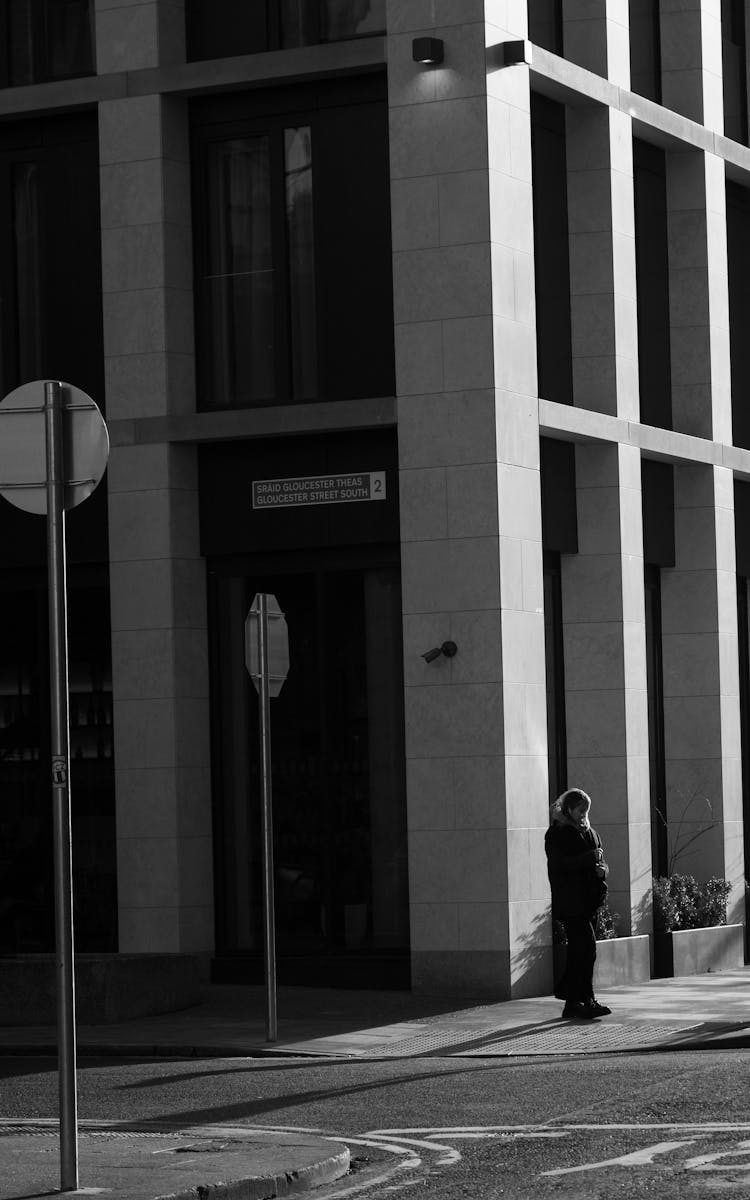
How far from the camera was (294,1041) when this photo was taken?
615 inches

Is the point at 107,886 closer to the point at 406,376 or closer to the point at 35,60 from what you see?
the point at 406,376

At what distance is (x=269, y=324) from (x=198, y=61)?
2500 millimetres

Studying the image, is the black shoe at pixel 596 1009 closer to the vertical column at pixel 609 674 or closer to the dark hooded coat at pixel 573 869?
the dark hooded coat at pixel 573 869

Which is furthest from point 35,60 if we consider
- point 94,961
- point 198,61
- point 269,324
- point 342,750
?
point 94,961

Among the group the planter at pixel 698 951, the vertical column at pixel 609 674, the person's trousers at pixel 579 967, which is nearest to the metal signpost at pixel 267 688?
the person's trousers at pixel 579 967

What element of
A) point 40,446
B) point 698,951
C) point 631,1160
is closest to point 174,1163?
point 631,1160

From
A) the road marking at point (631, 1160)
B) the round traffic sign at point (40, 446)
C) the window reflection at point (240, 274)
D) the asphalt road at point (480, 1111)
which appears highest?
the window reflection at point (240, 274)

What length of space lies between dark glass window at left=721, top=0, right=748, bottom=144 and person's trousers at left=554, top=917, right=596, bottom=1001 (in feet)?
35.1

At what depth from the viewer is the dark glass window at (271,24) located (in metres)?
20.2

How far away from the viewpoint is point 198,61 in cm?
2055

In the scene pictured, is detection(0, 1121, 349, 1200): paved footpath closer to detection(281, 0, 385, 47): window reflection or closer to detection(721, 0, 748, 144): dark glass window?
detection(281, 0, 385, 47): window reflection

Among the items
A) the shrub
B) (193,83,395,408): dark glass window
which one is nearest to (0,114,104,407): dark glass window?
(193,83,395,408): dark glass window

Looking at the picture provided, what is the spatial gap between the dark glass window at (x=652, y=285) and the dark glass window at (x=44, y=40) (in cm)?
556

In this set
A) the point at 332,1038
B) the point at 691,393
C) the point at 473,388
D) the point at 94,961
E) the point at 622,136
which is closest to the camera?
the point at 332,1038
